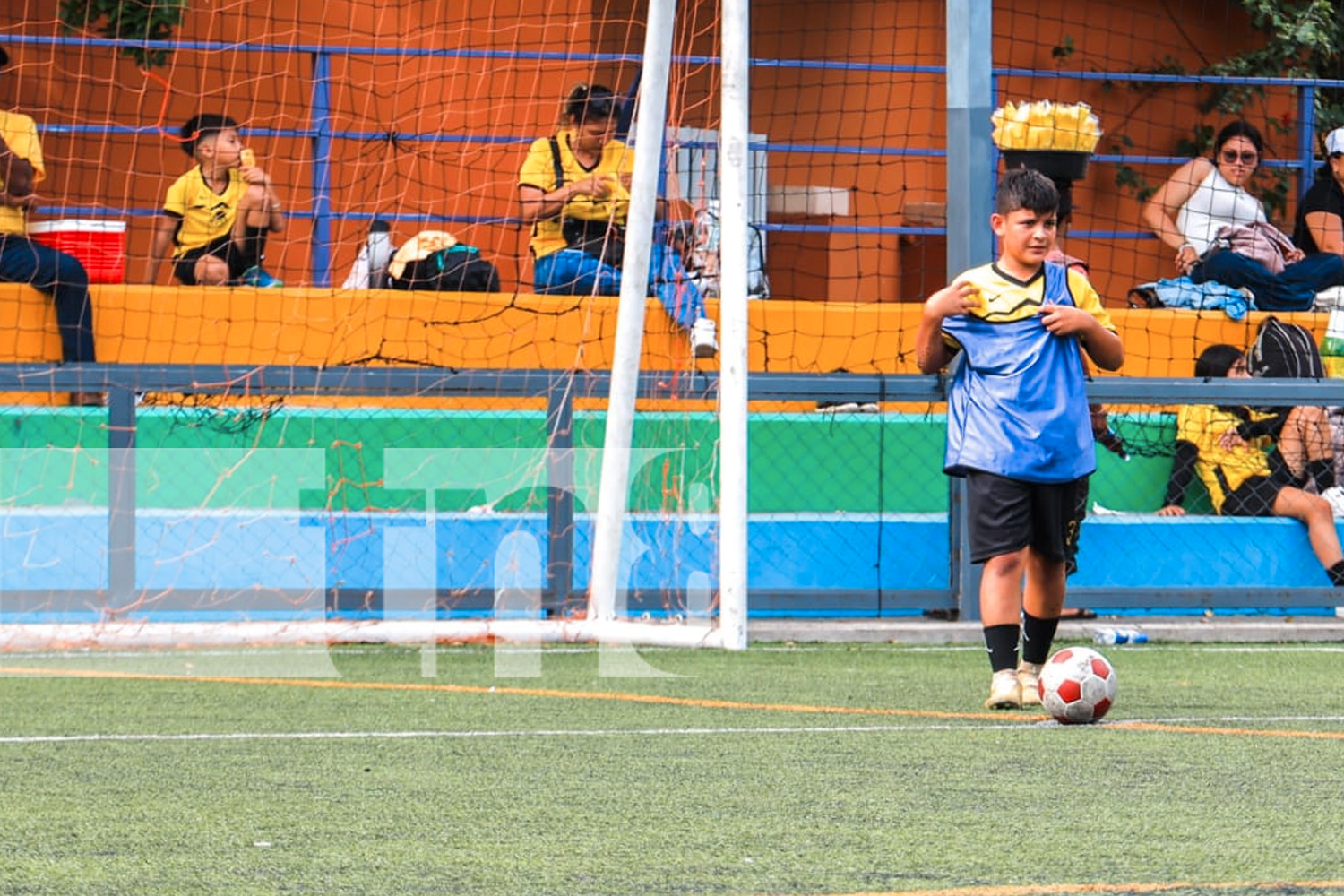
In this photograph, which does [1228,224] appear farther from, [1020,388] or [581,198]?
[1020,388]

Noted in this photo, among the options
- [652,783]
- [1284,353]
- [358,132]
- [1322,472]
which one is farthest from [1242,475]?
[652,783]

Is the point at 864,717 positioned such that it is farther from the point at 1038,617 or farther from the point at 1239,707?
the point at 1239,707

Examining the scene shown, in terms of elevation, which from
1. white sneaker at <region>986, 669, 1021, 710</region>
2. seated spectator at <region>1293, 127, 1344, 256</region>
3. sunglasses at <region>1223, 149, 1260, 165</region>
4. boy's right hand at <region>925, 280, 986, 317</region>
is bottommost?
white sneaker at <region>986, 669, 1021, 710</region>

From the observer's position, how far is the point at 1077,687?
A: 5703 millimetres

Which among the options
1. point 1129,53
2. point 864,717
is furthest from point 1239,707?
point 1129,53

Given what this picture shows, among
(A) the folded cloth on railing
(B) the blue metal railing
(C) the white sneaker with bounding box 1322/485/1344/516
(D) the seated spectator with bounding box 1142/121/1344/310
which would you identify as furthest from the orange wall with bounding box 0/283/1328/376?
(C) the white sneaker with bounding box 1322/485/1344/516

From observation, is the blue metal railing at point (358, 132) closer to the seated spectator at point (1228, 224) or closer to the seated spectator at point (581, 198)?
the seated spectator at point (1228, 224)

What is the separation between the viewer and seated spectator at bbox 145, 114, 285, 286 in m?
10.9

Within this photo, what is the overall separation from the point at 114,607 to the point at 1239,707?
4.70 m

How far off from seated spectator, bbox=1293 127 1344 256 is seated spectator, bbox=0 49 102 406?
6.55m

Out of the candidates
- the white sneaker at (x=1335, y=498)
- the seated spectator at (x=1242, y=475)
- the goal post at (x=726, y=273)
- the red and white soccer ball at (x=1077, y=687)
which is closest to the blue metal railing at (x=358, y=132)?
the goal post at (x=726, y=273)

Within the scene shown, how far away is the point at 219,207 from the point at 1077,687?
6518mm

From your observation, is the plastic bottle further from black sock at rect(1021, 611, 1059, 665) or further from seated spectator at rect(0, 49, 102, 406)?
seated spectator at rect(0, 49, 102, 406)

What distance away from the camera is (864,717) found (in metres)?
6.07
